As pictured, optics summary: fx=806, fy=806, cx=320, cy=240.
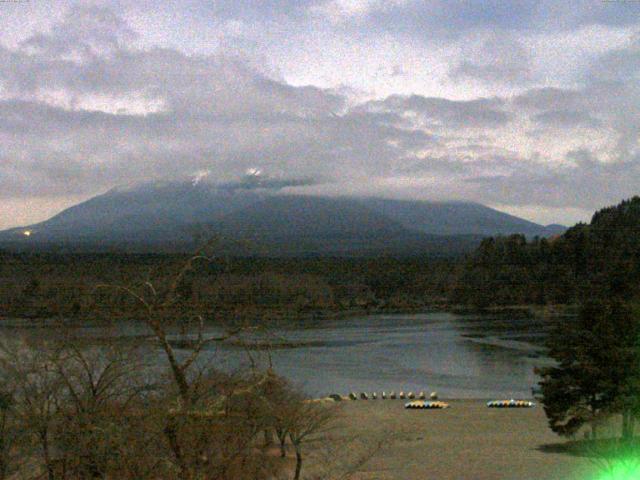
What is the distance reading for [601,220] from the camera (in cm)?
7212

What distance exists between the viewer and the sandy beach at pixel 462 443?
14.3m

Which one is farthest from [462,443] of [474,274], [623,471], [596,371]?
[474,274]

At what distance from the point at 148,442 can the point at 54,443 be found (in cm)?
136

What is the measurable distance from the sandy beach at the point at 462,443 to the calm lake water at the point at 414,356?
94.4 inches

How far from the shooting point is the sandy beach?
47.1ft

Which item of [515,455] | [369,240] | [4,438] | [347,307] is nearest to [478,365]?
[515,455]

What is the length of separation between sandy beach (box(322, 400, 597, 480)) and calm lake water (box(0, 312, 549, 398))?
2399 mm

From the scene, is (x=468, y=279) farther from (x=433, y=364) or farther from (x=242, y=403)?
(x=242, y=403)

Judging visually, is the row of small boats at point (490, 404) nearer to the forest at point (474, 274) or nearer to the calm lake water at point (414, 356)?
the calm lake water at point (414, 356)

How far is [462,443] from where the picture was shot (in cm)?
1788

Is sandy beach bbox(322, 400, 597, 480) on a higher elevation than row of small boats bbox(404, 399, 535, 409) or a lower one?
higher

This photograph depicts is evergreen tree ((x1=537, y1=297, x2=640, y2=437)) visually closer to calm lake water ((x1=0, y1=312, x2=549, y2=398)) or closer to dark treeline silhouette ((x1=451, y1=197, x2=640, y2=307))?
calm lake water ((x1=0, y1=312, x2=549, y2=398))

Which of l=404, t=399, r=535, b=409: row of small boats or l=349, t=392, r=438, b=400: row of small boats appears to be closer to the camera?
l=404, t=399, r=535, b=409: row of small boats

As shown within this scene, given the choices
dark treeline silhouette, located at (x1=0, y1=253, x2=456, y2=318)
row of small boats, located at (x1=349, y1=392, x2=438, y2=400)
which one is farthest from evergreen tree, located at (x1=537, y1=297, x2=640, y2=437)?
dark treeline silhouette, located at (x1=0, y1=253, x2=456, y2=318)
